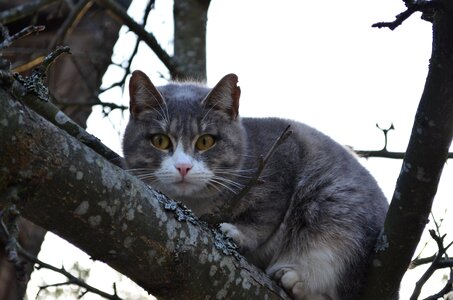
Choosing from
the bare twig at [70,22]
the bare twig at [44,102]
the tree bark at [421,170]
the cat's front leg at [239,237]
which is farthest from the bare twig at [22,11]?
the tree bark at [421,170]

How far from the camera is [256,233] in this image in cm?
365

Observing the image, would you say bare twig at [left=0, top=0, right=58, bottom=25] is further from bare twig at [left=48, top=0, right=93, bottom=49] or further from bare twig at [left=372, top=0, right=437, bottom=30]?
bare twig at [left=372, top=0, right=437, bottom=30]

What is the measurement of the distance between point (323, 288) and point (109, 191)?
1.52m

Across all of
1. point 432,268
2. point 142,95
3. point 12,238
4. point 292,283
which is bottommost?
point 12,238

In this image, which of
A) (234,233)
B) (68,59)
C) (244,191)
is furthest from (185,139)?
(68,59)

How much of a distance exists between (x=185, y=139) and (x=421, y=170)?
139cm

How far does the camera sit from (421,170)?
289 centimetres

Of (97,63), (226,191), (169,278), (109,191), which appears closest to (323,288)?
(226,191)

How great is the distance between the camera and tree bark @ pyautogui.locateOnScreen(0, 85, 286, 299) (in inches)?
83.4

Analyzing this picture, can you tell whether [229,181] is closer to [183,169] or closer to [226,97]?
[183,169]

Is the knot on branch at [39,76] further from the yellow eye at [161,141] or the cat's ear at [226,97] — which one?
the cat's ear at [226,97]

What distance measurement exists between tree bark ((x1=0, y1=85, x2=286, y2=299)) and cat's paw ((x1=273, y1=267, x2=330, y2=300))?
35 cm

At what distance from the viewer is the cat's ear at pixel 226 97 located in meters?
4.02

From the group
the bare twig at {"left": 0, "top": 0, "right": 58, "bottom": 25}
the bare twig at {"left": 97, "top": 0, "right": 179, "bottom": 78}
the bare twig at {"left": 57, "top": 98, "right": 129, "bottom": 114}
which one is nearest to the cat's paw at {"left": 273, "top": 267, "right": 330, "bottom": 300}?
the bare twig at {"left": 57, "top": 98, "right": 129, "bottom": 114}
